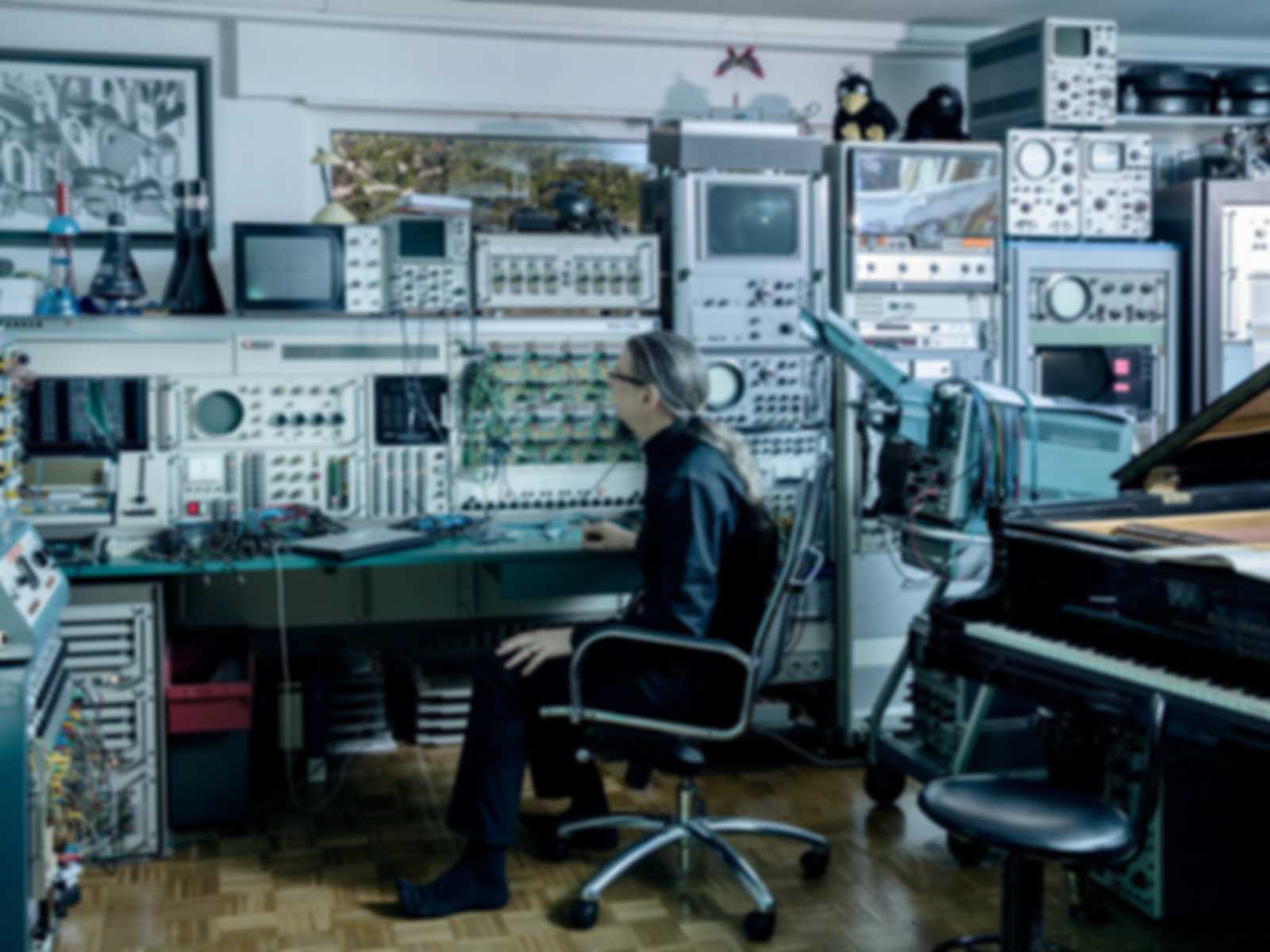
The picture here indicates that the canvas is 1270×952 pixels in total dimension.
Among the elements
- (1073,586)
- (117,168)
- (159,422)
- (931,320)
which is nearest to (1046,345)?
(931,320)

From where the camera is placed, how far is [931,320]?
4.61 meters

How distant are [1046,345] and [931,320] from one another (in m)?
0.45

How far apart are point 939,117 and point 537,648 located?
263 cm

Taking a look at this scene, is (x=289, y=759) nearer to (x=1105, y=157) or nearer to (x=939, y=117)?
(x=939, y=117)

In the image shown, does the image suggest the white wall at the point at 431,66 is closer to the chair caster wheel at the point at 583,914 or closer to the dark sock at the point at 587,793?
the dark sock at the point at 587,793

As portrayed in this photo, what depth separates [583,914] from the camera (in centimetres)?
314

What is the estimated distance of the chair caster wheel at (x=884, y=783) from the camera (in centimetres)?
397

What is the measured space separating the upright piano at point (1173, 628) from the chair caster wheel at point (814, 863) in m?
0.68

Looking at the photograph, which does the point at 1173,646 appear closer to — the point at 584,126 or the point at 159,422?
the point at 159,422

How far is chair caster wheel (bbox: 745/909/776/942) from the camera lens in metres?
3.09

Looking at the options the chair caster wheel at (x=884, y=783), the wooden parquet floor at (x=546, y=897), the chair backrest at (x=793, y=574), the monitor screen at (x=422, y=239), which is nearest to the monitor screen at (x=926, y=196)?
the monitor screen at (x=422, y=239)

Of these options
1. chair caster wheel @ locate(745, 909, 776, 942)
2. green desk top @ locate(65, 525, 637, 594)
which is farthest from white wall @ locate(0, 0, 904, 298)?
chair caster wheel @ locate(745, 909, 776, 942)

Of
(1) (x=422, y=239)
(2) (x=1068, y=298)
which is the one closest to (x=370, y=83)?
(1) (x=422, y=239)

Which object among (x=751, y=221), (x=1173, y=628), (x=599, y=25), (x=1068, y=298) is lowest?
(x=1173, y=628)
